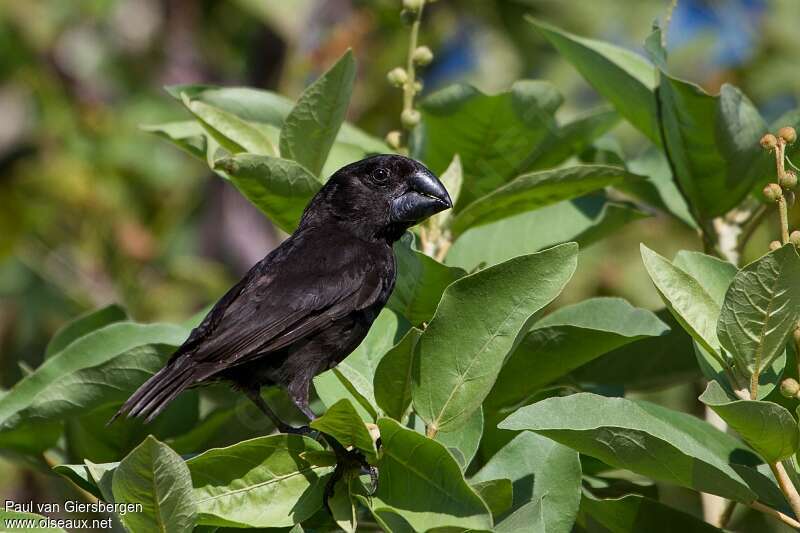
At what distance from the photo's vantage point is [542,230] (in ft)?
9.50

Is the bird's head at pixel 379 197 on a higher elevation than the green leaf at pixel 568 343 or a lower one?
higher

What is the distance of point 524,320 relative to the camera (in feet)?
6.78

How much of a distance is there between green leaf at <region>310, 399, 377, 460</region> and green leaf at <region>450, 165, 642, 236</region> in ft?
2.55

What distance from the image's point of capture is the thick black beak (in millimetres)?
2744

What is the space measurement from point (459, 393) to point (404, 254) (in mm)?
408

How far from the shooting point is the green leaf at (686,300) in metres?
2.14

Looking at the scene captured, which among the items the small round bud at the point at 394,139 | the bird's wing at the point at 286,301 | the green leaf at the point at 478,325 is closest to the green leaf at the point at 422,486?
the green leaf at the point at 478,325

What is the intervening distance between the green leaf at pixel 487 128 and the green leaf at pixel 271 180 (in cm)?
47

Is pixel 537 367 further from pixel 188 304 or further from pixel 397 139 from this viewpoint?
pixel 188 304

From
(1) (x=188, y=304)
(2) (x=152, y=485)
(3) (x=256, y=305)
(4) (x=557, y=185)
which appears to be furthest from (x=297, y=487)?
(1) (x=188, y=304)

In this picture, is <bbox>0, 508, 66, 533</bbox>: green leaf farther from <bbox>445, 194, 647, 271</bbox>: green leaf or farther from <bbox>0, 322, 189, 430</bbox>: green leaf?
<bbox>445, 194, 647, 271</bbox>: green leaf

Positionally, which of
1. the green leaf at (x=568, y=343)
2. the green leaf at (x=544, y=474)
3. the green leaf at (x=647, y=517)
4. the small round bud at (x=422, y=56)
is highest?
the small round bud at (x=422, y=56)

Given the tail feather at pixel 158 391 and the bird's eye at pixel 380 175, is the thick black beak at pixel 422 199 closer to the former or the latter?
the bird's eye at pixel 380 175

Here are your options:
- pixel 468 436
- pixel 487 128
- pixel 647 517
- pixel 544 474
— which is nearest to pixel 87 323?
pixel 487 128
